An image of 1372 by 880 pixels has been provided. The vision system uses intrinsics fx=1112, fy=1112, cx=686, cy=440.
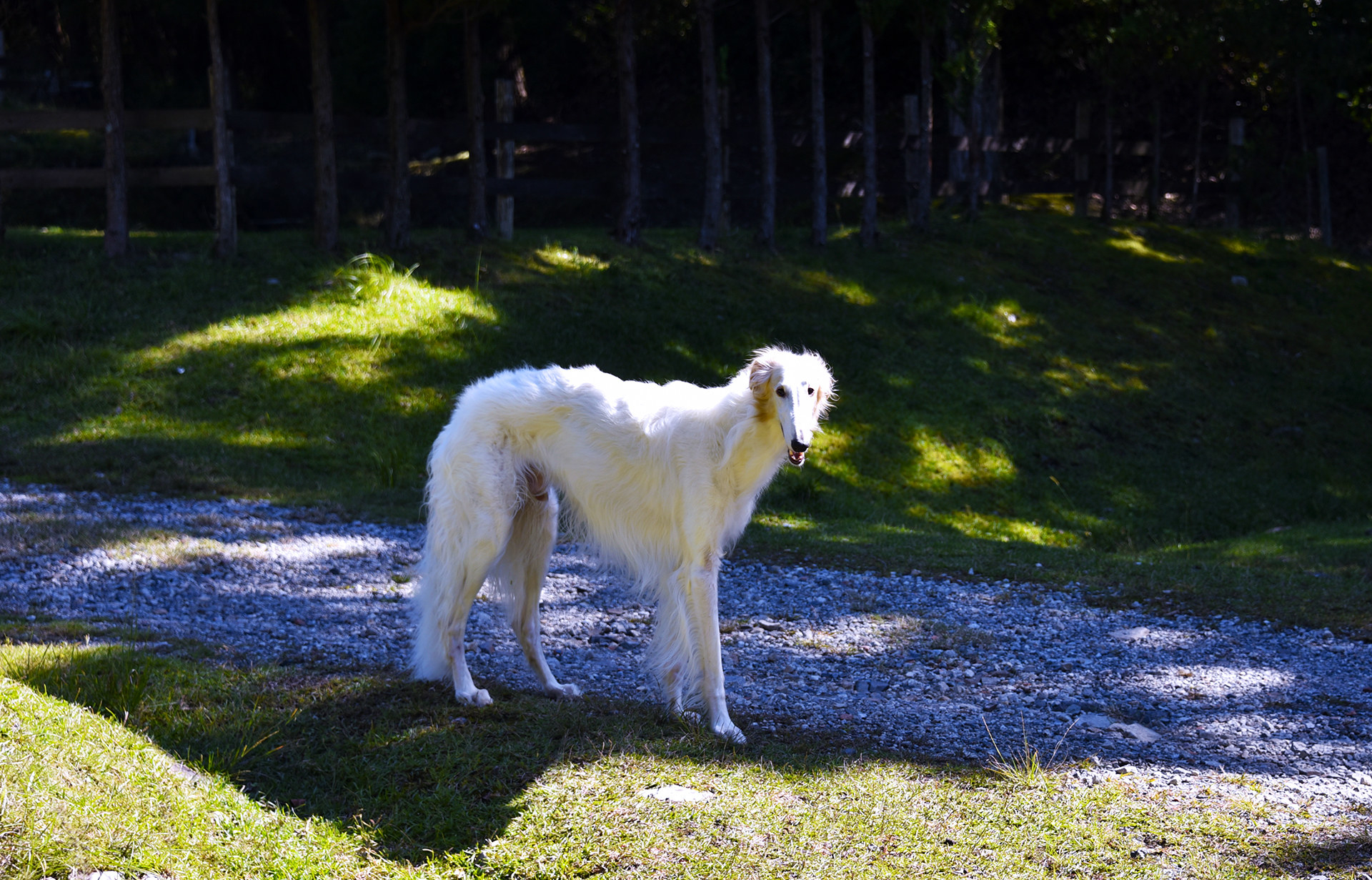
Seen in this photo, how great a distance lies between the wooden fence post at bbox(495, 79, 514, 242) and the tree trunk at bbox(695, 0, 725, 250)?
298cm

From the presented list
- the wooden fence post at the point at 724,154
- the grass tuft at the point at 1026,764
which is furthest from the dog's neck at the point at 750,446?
the wooden fence post at the point at 724,154

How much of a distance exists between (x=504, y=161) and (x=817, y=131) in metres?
5.16

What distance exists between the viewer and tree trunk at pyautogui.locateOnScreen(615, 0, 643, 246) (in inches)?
625

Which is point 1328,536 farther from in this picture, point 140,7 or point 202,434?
point 140,7

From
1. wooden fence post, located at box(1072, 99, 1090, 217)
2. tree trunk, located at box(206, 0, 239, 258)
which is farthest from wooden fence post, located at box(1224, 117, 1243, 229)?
tree trunk, located at box(206, 0, 239, 258)

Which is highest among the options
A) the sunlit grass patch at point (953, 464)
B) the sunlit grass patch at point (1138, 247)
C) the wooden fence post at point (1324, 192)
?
the wooden fence post at point (1324, 192)

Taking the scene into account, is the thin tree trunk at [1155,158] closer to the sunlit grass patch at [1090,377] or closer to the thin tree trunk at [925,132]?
the thin tree trunk at [925,132]

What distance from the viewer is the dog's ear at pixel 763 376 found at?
17.2 ft

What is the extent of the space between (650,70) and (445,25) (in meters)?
7.47

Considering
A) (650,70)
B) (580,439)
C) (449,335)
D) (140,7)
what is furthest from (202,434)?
(650,70)

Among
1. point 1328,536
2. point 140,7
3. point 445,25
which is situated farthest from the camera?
point 445,25

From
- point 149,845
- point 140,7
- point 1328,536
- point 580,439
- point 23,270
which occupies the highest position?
point 140,7

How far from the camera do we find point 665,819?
420 cm

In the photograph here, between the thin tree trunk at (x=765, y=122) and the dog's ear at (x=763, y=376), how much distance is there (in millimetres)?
12817
